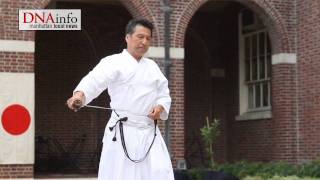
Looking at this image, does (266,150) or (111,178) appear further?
(266,150)

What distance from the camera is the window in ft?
61.0

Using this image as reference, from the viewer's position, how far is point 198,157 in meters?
20.4

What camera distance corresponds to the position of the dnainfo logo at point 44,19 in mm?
14484

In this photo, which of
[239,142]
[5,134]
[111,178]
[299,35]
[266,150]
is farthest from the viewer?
[239,142]

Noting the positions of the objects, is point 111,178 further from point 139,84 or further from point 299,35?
point 299,35

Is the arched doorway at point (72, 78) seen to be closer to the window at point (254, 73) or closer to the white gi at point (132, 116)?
the window at point (254, 73)

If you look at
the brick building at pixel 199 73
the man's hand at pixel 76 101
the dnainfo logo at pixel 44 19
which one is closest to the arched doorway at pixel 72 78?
the brick building at pixel 199 73

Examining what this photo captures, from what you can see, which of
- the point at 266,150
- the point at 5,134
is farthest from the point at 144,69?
the point at 266,150

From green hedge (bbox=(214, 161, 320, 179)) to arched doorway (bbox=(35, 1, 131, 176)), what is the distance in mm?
5046

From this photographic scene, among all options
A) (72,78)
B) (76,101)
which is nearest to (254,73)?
(72,78)

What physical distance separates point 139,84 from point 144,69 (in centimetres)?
14

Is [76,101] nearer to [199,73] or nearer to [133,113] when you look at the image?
[133,113]

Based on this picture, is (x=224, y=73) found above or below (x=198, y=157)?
above

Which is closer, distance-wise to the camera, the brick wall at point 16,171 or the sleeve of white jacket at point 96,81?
the sleeve of white jacket at point 96,81
